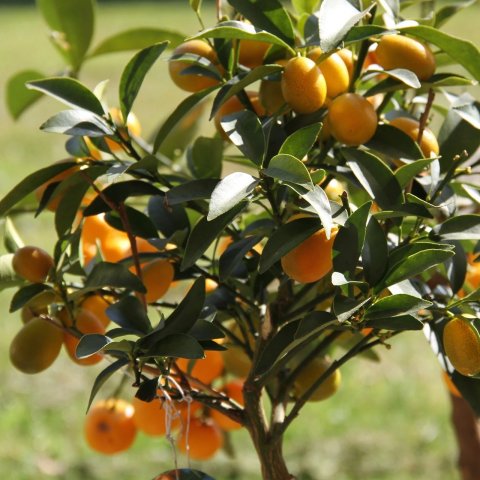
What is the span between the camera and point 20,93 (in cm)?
85

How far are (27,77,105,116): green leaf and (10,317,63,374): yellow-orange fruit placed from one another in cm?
16

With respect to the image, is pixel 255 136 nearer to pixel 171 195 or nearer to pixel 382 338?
pixel 171 195

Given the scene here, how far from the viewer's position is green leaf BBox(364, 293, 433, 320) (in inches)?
23.0

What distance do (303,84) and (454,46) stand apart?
0.11m

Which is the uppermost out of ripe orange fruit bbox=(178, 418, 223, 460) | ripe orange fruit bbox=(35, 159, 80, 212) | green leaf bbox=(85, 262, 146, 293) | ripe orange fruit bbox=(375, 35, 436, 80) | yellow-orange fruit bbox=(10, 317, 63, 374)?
ripe orange fruit bbox=(375, 35, 436, 80)

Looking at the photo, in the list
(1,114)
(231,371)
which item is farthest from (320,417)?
(1,114)

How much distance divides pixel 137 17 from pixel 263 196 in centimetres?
624

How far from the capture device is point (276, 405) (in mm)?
776

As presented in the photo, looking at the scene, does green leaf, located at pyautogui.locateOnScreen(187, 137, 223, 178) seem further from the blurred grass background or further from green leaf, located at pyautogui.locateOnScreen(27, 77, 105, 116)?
the blurred grass background

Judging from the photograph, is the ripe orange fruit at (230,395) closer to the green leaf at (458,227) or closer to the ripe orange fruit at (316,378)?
the ripe orange fruit at (316,378)

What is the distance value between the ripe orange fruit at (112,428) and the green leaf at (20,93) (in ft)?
1.01

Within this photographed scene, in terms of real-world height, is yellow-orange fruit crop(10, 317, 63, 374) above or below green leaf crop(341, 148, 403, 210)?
below

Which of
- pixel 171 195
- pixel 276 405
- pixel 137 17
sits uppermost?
pixel 137 17

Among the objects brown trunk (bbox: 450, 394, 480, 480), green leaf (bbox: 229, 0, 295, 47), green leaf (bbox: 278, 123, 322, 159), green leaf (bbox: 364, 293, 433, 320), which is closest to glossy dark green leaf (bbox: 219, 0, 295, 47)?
A: green leaf (bbox: 229, 0, 295, 47)
